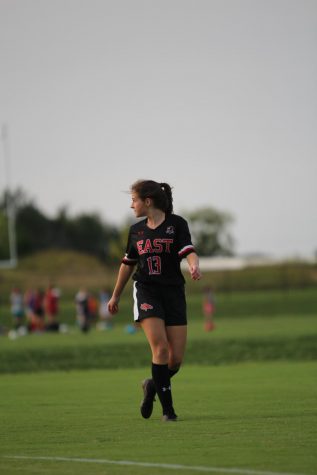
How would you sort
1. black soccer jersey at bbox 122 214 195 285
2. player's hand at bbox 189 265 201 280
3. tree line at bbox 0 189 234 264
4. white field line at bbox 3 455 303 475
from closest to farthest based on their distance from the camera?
white field line at bbox 3 455 303 475
player's hand at bbox 189 265 201 280
black soccer jersey at bbox 122 214 195 285
tree line at bbox 0 189 234 264

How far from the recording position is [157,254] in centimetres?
1073

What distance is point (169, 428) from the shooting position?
33.2 ft

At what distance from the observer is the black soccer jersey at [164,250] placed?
1073cm

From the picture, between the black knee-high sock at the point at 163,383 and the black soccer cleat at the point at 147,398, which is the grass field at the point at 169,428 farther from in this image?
the black knee-high sock at the point at 163,383

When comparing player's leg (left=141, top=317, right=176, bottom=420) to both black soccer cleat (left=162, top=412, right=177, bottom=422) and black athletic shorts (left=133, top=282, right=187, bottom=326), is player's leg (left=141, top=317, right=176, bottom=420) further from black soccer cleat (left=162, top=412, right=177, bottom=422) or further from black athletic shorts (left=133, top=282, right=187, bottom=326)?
black athletic shorts (left=133, top=282, right=187, bottom=326)

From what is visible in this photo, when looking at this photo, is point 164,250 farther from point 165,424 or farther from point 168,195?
point 165,424

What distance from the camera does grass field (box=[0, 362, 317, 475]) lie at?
791cm

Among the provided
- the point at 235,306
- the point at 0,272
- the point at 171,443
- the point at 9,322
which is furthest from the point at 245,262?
the point at 171,443

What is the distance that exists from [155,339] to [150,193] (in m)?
1.44

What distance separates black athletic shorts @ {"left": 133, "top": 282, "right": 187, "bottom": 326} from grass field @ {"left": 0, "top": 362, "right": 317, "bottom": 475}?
102 centimetres

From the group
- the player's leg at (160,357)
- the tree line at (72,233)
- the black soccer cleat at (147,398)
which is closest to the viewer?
the player's leg at (160,357)

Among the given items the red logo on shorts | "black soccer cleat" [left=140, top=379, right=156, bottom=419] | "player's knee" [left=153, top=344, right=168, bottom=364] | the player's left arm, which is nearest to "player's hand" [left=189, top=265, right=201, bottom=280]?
the player's left arm

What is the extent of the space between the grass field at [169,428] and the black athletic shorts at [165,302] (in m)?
1.02

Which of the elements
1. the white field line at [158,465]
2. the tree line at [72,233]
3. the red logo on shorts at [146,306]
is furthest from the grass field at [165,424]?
the tree line at [72,233]
